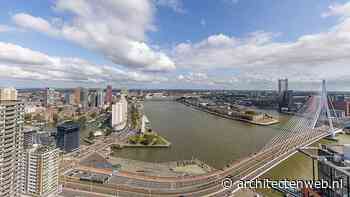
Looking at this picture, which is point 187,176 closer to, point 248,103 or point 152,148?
point 152,148

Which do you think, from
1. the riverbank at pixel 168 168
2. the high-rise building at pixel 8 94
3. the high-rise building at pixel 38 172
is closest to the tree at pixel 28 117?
the riverbank at pixel 168 168

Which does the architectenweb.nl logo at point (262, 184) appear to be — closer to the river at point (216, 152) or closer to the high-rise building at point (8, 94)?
the river at point (216, 152)

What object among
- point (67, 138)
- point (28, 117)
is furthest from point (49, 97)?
point (67, 138)

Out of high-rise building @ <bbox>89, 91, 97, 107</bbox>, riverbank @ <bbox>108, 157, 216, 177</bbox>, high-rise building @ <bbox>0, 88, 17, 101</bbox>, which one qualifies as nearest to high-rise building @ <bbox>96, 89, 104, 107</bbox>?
high-rise building @ <bbox>89, 91, 97, 107</bbox>

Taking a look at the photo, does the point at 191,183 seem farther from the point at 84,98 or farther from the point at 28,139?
the point at 84,98

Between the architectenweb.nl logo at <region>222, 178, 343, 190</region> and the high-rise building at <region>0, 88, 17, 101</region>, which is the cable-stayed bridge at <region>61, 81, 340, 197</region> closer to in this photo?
the architectenweb.nl logo at <region>222, 178, 343, 190</region>

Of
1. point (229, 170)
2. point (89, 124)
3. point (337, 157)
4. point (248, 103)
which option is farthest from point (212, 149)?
point (248, 103)
